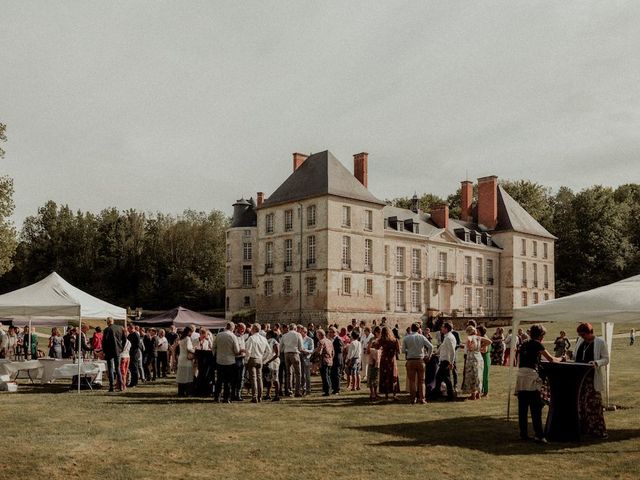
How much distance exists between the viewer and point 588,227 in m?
65.5

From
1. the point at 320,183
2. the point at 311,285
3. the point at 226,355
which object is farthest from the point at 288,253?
the point at 226,355

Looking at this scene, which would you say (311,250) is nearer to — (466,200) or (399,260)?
(399,260)

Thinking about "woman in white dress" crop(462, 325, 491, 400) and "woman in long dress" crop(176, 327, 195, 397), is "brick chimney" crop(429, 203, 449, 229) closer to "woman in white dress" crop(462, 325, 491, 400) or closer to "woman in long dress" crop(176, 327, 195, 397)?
"woman in white dress" crop(462, 325, 491, 400)

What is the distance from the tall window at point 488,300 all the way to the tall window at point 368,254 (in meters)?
15.7

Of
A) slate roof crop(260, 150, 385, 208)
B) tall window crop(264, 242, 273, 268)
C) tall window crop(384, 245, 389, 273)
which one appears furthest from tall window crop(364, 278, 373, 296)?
tall window crop(264, 242, 273, 268)

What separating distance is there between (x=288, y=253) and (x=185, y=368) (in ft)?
118

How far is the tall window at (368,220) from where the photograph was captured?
5075 cm

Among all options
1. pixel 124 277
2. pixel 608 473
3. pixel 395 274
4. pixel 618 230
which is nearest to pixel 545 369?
pixel 608 473

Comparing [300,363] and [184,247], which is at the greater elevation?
[184,247]

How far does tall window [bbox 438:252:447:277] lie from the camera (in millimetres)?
57438

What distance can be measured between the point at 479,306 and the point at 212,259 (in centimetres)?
2652

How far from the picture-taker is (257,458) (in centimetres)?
845

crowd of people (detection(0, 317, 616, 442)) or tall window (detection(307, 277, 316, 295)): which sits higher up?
tall window (detection(307, 277, 316, 295))

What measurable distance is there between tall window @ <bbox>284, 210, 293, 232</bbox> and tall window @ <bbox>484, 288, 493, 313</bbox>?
20916 mm
